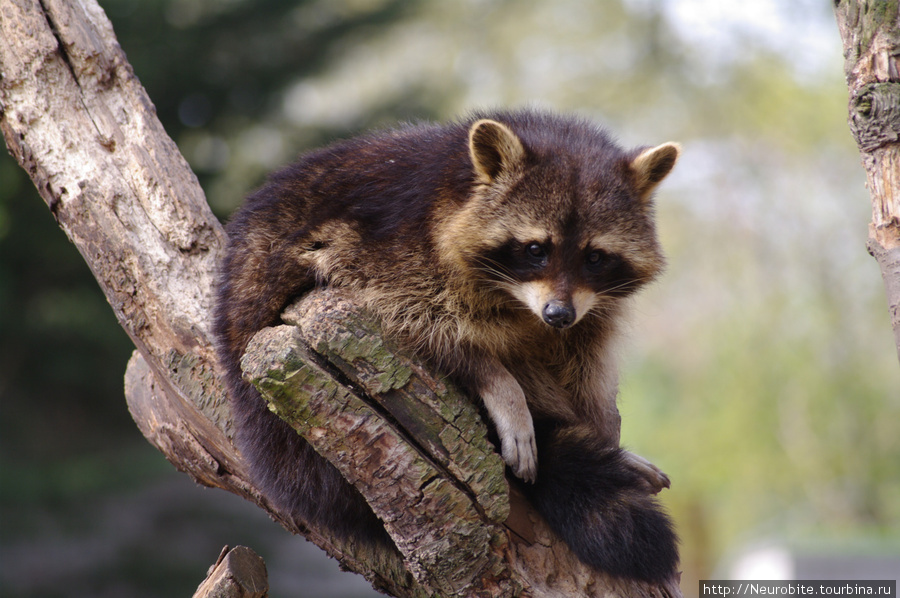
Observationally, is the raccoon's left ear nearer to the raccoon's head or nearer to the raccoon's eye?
the raccoon's head

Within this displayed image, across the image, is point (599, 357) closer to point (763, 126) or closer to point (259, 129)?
point (259, 129)

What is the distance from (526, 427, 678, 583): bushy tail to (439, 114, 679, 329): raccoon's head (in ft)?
1.64

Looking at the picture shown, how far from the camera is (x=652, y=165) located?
10.7 ft

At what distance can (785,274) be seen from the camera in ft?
48.5

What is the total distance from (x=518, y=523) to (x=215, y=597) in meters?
1.11

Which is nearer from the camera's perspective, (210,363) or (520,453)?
(520,453)

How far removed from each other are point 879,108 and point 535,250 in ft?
4.12

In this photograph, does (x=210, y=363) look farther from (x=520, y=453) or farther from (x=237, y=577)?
(x=520, y=453)

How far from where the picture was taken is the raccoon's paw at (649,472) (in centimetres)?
314

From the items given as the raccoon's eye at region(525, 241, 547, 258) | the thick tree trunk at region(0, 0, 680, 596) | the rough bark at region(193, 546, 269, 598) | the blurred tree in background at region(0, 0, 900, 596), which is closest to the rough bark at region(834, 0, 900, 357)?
the raccoon's eye at region(525, 241, 547, 258)

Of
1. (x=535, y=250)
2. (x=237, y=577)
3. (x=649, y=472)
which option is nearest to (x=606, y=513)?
(x=649, y=472)

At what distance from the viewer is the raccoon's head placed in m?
3.05

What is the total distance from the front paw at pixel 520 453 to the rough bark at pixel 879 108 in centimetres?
121

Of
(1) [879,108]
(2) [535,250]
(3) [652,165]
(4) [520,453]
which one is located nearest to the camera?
(1) [879,108]
